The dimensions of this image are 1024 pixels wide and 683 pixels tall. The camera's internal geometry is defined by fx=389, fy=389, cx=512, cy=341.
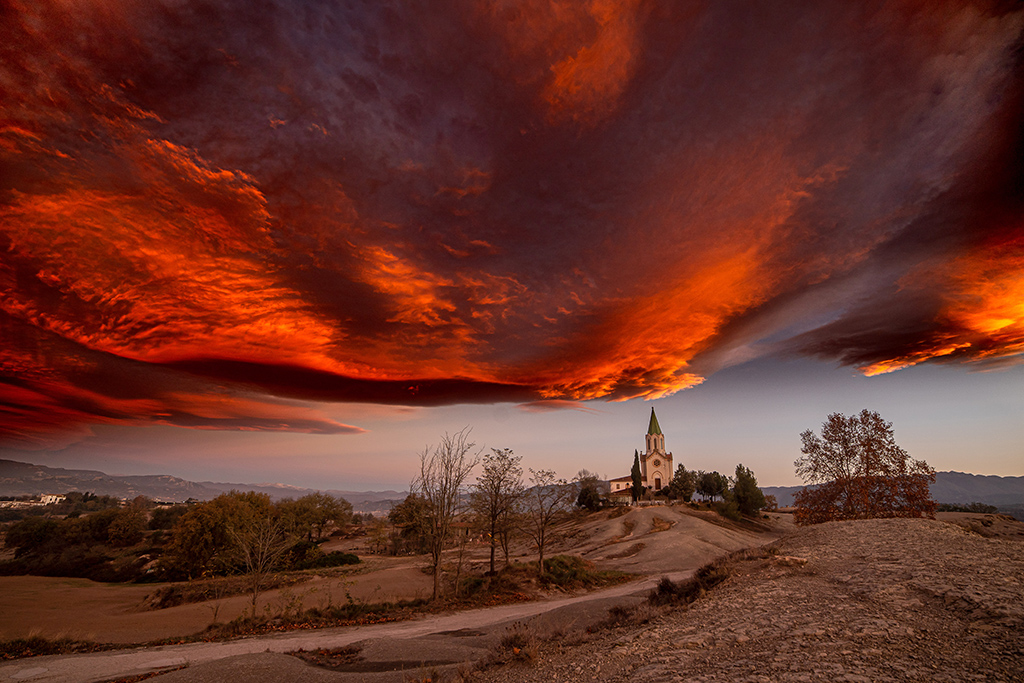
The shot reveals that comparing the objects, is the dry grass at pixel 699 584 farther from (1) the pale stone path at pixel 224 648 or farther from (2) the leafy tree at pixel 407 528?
(2) the leafy tree at pixel 407 528

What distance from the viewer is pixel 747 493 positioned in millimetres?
78688

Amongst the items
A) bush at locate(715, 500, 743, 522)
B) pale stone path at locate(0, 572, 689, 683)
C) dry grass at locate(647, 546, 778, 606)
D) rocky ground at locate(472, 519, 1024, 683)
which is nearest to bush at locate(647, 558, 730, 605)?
dry grass at locate(647, 546, 778, 606)

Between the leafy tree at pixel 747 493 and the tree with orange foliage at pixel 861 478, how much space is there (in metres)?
54.3

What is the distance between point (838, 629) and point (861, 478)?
29.7 metres

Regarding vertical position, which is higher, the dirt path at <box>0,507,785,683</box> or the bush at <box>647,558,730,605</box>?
the bush at <box>647,558,730,605</box>

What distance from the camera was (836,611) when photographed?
30.9 ft

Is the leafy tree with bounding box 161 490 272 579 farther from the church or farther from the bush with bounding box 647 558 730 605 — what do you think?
the church

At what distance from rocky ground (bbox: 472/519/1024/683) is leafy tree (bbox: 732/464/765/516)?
74.4 m

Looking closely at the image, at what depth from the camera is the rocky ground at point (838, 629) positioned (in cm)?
633

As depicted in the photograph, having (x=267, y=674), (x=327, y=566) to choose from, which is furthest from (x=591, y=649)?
(x=327, y=566)

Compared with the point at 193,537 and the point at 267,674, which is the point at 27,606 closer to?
the point at 193,537

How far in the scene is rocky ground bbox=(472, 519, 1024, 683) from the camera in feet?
20.8

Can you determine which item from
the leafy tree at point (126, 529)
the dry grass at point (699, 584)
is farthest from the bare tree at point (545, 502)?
the leafy tree at point (126, 529)

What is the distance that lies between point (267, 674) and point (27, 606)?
3824 centimetres
